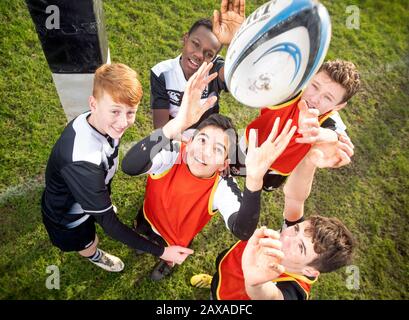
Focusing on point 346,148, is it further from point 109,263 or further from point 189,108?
point 109,263

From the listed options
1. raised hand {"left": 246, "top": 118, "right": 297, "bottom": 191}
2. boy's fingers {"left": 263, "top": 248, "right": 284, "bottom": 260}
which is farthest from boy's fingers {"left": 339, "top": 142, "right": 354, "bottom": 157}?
boy's fingers {"left": 263, "top": 248, "right": 284, "bottom": 260}

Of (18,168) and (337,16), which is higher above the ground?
(337,16)

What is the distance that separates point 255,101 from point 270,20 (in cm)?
53

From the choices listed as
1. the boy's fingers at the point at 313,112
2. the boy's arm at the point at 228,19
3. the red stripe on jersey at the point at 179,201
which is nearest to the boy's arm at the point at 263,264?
the red stripe on jersey at the point at 179,201

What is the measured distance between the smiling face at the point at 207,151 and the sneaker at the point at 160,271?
4.14ft

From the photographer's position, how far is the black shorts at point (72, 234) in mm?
2549

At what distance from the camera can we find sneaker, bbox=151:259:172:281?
127 inches

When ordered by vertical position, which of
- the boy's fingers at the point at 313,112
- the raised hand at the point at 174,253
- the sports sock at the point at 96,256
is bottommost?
the sports sock at the point at 96,256

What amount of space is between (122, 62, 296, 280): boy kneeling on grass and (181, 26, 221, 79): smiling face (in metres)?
0.38

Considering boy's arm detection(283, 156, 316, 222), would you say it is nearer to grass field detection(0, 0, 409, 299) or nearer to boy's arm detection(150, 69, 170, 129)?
grass field detection(0, 0, 409, 299)

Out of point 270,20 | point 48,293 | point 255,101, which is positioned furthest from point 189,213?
point 48,293

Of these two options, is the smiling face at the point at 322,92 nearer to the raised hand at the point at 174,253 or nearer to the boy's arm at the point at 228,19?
the boy's arm at the point at 228,19

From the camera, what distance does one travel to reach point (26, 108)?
13.0 feet

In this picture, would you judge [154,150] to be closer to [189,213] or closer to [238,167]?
[189,213]
